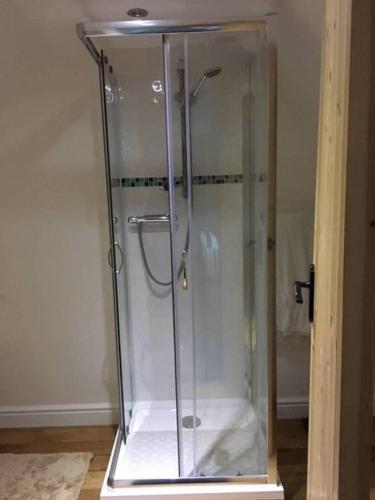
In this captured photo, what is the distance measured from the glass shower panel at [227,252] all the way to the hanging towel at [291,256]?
0.20 m

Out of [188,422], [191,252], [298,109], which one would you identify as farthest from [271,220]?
[188,422]

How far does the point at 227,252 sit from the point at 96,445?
134 centimetres

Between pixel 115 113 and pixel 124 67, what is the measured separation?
0.83ft

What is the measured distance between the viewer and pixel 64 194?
2.25m

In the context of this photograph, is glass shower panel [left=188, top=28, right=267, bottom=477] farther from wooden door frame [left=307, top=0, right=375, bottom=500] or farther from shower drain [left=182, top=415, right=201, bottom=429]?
wooden door frame [left=307, top=0, right=375, bottom=500]

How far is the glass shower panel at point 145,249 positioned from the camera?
83.2 inches

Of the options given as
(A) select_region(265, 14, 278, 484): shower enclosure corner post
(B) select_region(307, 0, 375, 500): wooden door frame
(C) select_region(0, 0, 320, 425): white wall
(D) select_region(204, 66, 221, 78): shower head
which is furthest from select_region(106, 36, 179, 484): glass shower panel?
(B) select_region(307, 0, 375, 500): wooden door frame

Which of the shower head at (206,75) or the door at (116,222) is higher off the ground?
the shower head at (206,75)

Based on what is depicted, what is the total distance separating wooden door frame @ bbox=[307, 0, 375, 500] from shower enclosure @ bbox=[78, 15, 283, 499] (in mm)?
663

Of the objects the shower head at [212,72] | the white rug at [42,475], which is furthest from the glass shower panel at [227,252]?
the white rug at [42,475]

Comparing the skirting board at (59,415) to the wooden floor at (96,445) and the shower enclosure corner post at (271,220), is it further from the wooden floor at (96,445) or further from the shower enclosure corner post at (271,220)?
the shower enclosure corner post at (271,220)

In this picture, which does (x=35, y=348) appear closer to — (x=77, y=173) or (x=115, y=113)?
(x=77, y=173)

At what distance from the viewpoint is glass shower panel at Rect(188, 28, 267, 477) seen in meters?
1.89

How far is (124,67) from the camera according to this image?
2.16m
